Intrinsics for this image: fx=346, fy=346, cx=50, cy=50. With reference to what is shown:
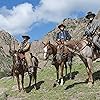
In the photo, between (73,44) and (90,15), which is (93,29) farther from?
(73,44)

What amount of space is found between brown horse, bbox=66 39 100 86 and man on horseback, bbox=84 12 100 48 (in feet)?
1.04

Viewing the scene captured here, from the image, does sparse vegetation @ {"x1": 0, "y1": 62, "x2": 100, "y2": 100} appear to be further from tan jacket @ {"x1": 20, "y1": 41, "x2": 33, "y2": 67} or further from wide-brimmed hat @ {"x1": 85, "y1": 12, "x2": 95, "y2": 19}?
wide-brimmed hat @ {"x1": 85, "y1": 12, "x2": 95, "y2": 19}

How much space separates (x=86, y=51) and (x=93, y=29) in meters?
1.30

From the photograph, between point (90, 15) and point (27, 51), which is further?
point (27, 51)

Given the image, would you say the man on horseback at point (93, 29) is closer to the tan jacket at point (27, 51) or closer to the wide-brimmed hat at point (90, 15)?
the wide-brimmed hat at point (90, 15)

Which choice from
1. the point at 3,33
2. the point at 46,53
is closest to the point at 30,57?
the point at 46,53

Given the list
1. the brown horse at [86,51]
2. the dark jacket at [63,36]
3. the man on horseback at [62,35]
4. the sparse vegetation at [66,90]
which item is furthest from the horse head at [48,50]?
the sparse vegetation at [66,90]

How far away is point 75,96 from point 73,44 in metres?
3.15

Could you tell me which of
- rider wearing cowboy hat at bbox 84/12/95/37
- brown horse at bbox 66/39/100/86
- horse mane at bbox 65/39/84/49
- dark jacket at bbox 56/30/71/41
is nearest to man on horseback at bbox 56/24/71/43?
dark jacket at bbox 56/30/71/41

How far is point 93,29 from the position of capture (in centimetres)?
1889

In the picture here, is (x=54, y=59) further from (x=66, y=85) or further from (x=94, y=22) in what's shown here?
(x=94, y=22)

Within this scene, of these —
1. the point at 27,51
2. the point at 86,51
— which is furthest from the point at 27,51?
the point at 86,51

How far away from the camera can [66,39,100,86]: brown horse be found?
18.6 m

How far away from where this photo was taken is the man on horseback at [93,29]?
18.7 meters
